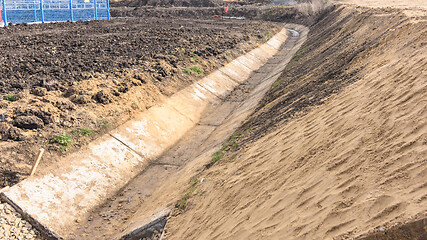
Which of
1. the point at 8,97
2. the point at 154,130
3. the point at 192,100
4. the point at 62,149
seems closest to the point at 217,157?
the point at 62,149

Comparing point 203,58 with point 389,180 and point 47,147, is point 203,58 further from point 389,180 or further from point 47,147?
point 389,180

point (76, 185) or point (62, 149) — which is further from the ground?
point (62, 149)

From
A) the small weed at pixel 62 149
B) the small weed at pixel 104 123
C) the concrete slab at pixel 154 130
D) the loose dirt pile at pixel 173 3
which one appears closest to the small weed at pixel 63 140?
the small weed at pixel 62 149

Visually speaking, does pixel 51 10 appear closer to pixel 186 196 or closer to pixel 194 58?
pixel 194 58

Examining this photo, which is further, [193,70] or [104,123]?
[193,70]

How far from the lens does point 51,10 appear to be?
30250 millimetres

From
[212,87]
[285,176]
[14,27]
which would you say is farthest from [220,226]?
[14,27]

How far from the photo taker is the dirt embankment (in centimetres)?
419

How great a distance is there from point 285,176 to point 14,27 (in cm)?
2466

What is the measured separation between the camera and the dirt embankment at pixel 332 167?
419 centimetres

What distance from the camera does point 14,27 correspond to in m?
25.0

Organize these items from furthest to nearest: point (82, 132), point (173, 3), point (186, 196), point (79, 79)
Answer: point (173, 3) < point (79, 79) < point (82, 132) < point (186, 196)

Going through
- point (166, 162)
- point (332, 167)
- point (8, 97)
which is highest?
point (332, 167)

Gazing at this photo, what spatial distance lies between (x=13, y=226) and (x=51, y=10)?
88.4 feet
